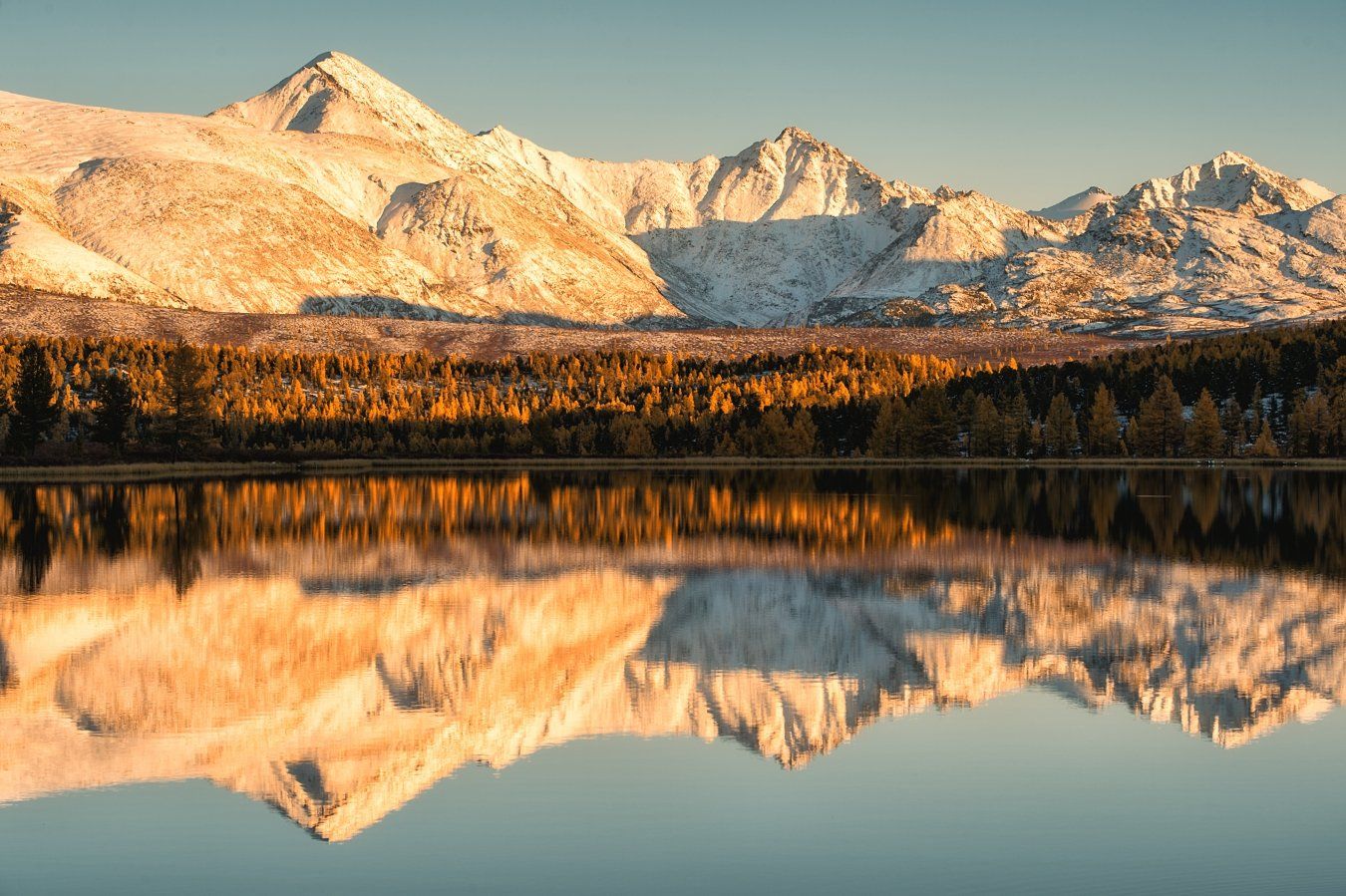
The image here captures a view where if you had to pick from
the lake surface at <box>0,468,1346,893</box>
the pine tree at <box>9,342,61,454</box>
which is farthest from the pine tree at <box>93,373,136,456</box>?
the lake surface at <box>0,468,1346,893</box>

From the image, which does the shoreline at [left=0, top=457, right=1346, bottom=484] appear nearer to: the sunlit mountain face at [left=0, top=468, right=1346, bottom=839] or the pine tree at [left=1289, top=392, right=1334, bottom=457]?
the pine tree at [left=1289, top=392, right=1334, bottom=457]

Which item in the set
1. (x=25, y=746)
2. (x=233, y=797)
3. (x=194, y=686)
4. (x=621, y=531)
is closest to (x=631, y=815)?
(x=233, y=797)

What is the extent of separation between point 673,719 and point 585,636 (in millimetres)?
11188

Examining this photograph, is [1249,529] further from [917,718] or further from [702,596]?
[917,718]

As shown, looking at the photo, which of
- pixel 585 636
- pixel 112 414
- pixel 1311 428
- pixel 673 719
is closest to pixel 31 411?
pixel 112 414

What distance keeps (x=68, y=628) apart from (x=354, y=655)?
10.8 meters

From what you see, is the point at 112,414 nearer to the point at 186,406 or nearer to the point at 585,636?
the point at 186,406

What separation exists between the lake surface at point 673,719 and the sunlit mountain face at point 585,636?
0.18 meters

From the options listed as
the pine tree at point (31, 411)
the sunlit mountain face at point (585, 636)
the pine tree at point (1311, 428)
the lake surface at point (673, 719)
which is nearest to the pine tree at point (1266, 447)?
the pine tree at point (1311, 428)

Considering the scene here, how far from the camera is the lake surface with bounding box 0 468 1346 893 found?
22.5 meters

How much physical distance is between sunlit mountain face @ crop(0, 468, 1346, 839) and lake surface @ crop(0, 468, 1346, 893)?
0.18 meters

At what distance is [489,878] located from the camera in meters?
21.5

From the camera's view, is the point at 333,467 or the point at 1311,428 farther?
the point at 1311,428

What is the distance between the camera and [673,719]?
1266 inches
